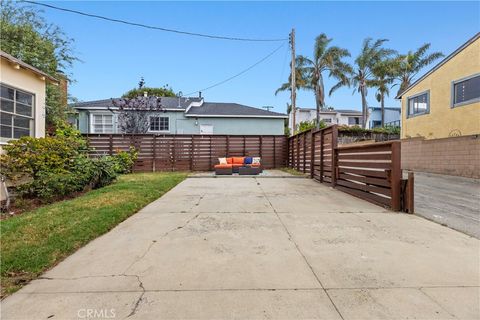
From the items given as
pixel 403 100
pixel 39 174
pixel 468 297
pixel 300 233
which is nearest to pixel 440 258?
pixel 468 297

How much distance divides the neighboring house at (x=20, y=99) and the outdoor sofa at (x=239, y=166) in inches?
298

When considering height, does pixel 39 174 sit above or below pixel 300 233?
above

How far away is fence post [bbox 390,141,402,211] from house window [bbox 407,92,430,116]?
42.6 feet

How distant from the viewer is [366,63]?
32.2m

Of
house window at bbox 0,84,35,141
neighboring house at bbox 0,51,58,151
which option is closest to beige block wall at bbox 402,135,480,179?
neighboring house at bbox 0,51,58,151

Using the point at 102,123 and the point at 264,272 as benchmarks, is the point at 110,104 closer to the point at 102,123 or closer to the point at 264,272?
the point at 102,123

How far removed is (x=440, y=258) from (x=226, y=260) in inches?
98.4

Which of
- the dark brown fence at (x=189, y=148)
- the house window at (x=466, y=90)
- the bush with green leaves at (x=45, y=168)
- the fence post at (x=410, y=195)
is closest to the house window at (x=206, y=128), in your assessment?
the dark brown fence at (x=189, y=148)

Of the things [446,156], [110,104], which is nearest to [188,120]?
[110,104]

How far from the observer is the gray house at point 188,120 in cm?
2166

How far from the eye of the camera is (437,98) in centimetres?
1614

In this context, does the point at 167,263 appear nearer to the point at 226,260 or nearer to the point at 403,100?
the point at 226,260

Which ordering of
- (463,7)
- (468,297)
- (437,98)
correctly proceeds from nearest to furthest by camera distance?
(468,297) < (463,7) < (437,98)

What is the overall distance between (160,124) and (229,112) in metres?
5.05
